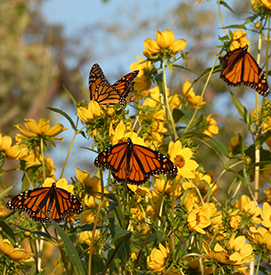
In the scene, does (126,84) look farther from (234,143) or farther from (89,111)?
(234,143)

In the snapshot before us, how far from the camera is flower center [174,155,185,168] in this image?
672 millimetres

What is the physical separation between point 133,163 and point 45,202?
183 mm

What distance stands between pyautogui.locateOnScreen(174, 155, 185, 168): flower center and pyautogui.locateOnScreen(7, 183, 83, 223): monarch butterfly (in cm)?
21

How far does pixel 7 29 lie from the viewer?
25.1 ft

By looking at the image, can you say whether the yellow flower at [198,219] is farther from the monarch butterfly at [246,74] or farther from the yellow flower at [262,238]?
the monarch butterfly at [246,74]

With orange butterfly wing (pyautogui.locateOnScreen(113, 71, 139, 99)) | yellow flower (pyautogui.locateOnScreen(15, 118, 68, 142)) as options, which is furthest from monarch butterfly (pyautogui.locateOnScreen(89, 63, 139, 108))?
yellow flower (pyautogui.locateOnScreen(15, 118, 68, 142))

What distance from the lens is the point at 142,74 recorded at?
2.76 ft

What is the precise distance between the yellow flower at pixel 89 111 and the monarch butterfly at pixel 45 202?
14 centimetres

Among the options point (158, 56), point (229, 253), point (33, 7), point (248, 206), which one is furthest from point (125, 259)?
point (33, 7)

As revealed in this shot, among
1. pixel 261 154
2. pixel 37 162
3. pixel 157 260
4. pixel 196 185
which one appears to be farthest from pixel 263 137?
pixel 37 162

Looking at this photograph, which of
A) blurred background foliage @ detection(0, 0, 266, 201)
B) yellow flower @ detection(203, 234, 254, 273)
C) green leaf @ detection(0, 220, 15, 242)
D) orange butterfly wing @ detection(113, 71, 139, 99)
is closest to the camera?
yellow flower @ detection(203, 234, 254, 273)

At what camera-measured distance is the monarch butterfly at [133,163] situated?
2.07 feet

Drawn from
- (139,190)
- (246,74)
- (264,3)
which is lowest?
(139,190)

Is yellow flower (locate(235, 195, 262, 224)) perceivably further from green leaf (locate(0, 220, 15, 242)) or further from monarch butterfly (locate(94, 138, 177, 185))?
green leaf (locate(0, 220, 15, 242))
